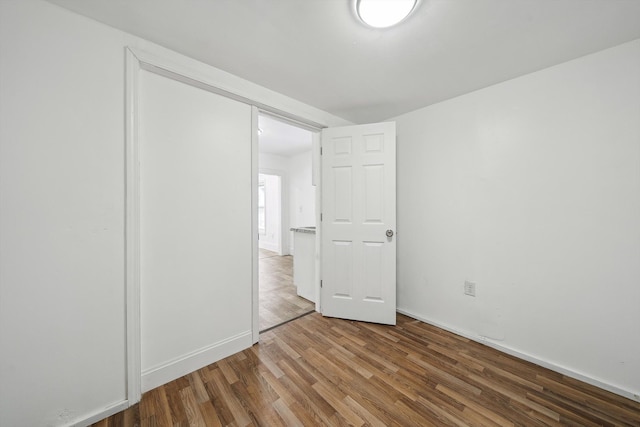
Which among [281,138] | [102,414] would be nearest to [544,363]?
[102,414]

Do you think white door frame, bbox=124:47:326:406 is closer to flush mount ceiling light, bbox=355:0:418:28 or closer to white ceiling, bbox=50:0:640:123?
white ceiling, bbox=50:0:640:123

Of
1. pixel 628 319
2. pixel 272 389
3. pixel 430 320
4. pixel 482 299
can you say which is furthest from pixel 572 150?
pixel 272 389

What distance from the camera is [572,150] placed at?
163cm

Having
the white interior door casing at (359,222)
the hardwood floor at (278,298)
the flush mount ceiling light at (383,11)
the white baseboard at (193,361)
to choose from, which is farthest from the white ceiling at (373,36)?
the hardwood floor at (278,298)

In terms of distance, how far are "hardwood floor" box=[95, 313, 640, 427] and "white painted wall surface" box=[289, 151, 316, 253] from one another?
3.57 m

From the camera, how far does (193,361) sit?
5.46 ft

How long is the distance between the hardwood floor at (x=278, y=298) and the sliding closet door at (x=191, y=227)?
0.54m

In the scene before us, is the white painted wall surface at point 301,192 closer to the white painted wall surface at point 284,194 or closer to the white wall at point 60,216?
the white painted wall surface at point 284,194

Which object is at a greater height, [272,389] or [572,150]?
[572,150]

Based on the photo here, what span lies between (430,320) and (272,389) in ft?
5.78

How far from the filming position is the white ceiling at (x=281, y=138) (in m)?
3.51

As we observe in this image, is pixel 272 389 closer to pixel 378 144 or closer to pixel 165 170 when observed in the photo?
Result: pixel 165 170

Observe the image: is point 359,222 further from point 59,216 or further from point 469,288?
point 59,216

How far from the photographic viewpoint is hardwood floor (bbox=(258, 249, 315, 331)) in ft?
8.09
